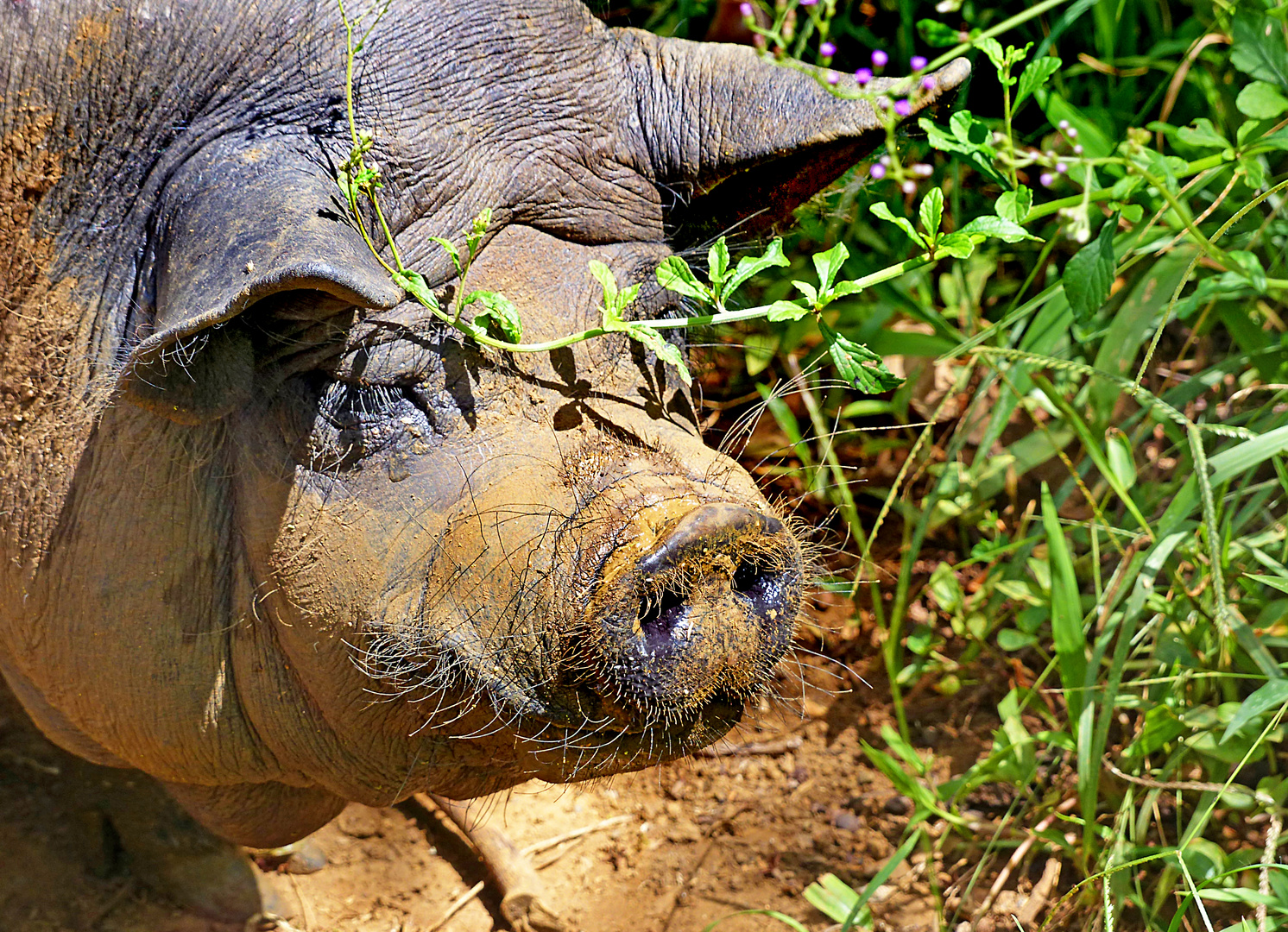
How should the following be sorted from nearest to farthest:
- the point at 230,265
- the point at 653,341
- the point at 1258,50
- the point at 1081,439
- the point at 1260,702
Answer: the point at 230,265 → the point at 653,341 → the point at 1260,702 → the point at 1258,50 → the point at 1081,439

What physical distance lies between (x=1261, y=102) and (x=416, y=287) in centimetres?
169

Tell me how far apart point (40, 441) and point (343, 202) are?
2.44 ft

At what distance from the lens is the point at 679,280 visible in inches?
74.0

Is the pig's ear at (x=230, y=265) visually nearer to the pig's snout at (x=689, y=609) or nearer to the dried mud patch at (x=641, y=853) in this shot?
the pig's snout at (x=689, y=609)

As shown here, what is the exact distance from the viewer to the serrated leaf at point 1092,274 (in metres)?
2.13

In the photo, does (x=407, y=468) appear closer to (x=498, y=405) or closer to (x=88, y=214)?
(x=498, y=405)

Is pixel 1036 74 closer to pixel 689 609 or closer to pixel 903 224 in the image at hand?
pixel 903 224

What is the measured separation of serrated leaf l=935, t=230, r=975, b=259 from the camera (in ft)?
6.02

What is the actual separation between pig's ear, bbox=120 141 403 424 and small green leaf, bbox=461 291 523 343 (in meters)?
0.11

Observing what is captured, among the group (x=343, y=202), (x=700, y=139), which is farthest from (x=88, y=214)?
(x=700, y=139)

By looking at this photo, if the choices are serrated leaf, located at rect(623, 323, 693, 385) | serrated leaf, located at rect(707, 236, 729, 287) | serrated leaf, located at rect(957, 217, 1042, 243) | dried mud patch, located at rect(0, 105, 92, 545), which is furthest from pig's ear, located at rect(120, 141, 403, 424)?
serrated leaf, located at rect(957, 217, 1042, 243)

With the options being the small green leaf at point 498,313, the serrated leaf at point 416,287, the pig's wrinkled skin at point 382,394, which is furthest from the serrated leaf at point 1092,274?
the serrated leaf at point 416,287

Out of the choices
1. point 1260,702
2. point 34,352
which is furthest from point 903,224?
point 34,352

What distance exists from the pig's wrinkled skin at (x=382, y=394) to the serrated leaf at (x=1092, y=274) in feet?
1.30
